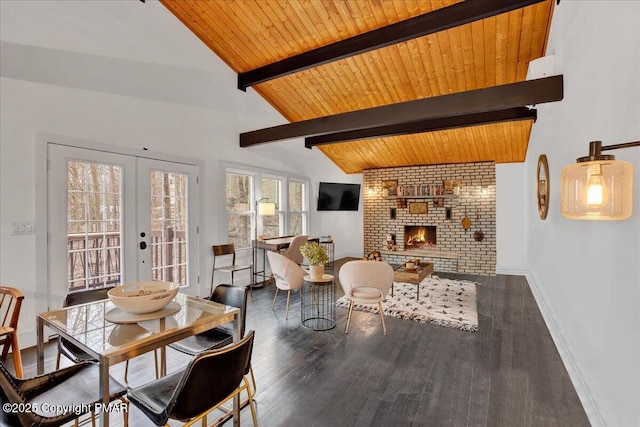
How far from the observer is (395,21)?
368 cm

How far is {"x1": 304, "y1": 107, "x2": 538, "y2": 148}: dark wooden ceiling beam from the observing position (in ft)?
15.2

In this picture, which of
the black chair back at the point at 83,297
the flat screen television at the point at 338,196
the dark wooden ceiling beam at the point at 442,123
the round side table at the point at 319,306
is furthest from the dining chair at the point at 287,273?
the flat screen television at the point at 338,196

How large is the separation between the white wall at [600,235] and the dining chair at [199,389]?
1872 millimetres

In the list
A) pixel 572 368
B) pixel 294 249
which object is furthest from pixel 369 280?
pixel 294 249

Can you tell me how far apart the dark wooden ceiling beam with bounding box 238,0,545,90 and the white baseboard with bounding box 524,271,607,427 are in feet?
10.9

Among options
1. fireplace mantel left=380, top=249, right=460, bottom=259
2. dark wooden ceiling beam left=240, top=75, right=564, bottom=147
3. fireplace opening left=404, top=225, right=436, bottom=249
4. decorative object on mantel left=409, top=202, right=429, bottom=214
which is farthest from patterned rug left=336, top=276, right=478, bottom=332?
dark wooden ceiling beam left=240, top=75, right=564, bottom=147

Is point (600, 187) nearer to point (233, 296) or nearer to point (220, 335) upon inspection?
point (233, 296)

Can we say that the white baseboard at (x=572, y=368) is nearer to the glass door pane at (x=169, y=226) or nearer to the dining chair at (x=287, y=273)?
the dining chair at (x=287, y=273)

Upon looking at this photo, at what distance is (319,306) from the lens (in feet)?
14.3

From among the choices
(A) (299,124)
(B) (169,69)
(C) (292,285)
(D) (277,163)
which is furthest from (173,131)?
(C) (292,285)

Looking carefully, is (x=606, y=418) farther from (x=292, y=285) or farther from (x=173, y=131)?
(x=173, y=131)

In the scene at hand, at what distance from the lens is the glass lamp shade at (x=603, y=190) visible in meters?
1.39

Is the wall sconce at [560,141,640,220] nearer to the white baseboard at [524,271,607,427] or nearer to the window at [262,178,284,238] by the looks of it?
the white baseboard at [524,271,607,427]

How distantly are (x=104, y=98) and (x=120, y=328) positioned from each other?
123 inches
